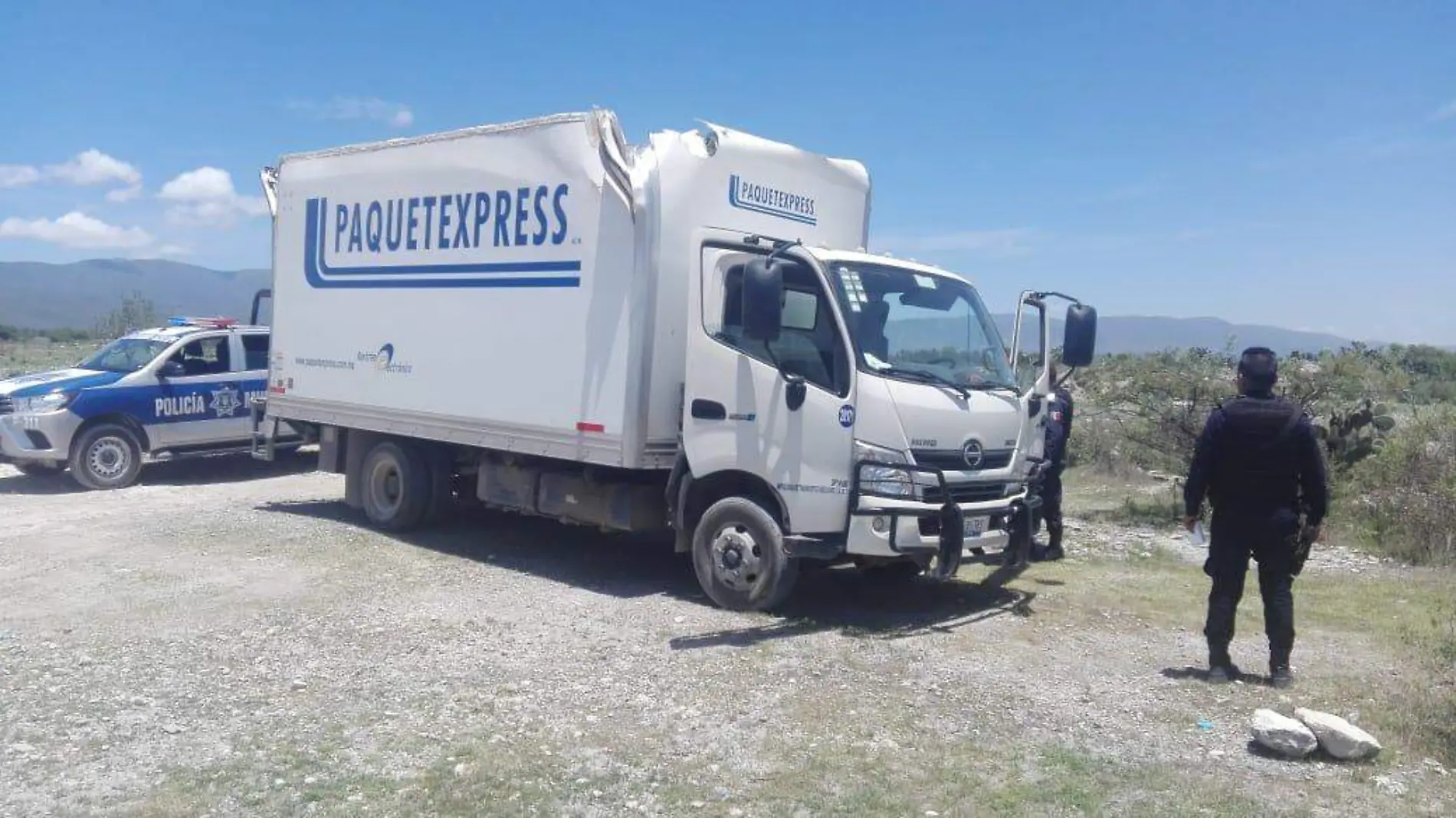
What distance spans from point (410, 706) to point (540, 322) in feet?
12.9

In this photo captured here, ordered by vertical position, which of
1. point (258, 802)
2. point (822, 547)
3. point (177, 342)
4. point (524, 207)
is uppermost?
point (524, 207)

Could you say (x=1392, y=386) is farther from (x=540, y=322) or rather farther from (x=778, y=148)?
(x=540, y=322)

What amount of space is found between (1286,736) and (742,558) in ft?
12.4

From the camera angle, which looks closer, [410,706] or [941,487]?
[410,706]

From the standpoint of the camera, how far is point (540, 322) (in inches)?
378

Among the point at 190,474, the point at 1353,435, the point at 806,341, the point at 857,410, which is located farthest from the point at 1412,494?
the point at 190,474

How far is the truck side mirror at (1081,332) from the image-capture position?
867 cm

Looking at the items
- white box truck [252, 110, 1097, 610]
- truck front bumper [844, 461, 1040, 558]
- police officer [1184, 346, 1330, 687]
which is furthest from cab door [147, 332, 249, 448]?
Result: police officer [1184, 346, 1330, 687]

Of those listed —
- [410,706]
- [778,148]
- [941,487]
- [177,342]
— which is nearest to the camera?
[410,706]

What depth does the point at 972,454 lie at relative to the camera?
26.2 feet

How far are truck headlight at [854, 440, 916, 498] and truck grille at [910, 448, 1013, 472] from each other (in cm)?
11

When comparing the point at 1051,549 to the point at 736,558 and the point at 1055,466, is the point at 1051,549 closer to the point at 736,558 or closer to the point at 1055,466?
the point at 1055,466

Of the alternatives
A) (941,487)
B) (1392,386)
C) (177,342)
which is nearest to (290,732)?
(941,487)

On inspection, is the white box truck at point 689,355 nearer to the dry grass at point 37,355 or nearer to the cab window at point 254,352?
the cab window at point 254,352
